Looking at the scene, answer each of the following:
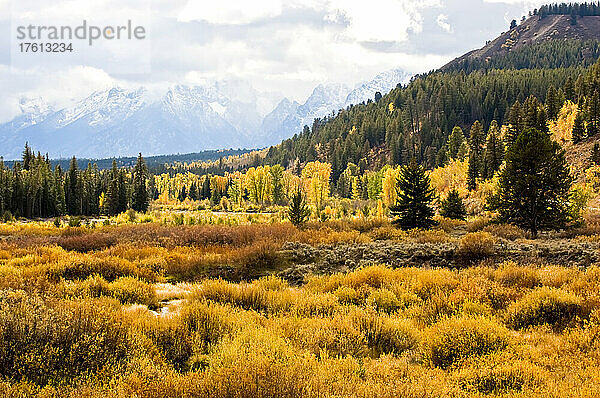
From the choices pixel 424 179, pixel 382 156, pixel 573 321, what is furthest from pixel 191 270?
pixel 382 156

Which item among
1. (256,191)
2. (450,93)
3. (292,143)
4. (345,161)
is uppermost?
(450,93)

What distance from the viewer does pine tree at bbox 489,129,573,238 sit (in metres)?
17.8

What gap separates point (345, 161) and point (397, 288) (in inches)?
4787

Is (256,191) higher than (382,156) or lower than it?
lower

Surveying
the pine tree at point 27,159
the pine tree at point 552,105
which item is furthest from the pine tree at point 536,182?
the pine tree at point 27,159

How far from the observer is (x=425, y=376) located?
4.34m

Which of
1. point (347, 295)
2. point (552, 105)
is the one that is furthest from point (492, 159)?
point (347, 295)

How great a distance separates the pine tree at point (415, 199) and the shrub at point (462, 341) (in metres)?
17.2

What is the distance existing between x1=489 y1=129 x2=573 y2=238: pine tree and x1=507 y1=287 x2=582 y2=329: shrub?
1280 centimetres

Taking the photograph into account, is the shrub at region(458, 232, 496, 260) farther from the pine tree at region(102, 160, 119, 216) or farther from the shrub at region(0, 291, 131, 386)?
the pine tree at region(102, 160, 119, 216)

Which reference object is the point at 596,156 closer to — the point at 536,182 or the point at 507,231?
the point at 536,182

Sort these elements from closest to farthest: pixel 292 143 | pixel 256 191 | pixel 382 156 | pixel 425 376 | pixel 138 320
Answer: pixel 425 376 < pixel 138 320 < pixel 256 191 < pixel 382 156 < pixel 292 143

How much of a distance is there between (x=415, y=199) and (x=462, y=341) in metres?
18.1

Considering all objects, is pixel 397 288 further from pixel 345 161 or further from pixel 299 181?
pixel 345 161
